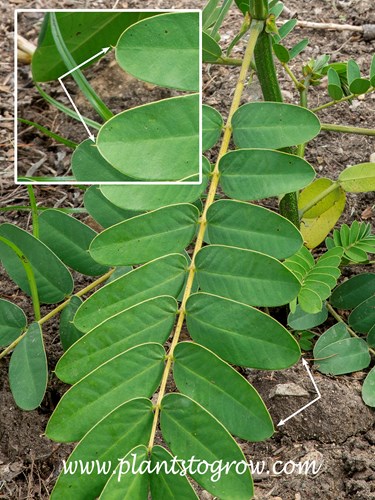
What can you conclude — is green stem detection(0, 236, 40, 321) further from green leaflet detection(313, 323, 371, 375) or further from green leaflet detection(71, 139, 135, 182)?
green leaflet detection(313, 323, 371, 375)

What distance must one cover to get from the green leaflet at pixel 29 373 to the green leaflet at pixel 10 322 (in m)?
0.03

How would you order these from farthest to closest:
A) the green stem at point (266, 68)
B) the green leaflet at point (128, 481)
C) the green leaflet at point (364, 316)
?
the green leaflet at point (364, 316) < the green stem at point (266, 68) < the green leaflet at point (128, 481)

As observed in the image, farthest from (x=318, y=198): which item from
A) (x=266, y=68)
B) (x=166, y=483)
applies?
(x=166, y=483)

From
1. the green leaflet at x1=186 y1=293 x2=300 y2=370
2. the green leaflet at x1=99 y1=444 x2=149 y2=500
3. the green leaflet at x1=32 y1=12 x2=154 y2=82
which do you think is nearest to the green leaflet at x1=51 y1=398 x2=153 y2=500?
the green leaflet at x1=99 y1=444 x2=149 y2=500

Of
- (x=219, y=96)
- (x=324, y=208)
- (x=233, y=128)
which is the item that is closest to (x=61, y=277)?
(x=233, y=128)

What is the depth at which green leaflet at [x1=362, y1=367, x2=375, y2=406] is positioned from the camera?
1.33 metres

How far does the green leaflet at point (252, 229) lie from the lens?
1.05 meters

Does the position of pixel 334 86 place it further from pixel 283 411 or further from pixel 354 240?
pixel 283 411

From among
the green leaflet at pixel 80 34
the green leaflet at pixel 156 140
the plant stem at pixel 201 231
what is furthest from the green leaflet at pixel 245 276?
the green leaflet at pixel 80 34

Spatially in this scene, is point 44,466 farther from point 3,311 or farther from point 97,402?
point 97,402

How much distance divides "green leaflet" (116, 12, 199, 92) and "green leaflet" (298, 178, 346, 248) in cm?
43

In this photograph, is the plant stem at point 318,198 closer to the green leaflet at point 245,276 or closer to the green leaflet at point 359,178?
the green leaflet at point 359,178

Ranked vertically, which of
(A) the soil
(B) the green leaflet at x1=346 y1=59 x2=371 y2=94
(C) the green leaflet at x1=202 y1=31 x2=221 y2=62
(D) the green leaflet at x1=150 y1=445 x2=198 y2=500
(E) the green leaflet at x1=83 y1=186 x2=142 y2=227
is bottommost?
(A) the soil

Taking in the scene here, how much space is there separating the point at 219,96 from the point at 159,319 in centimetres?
93
